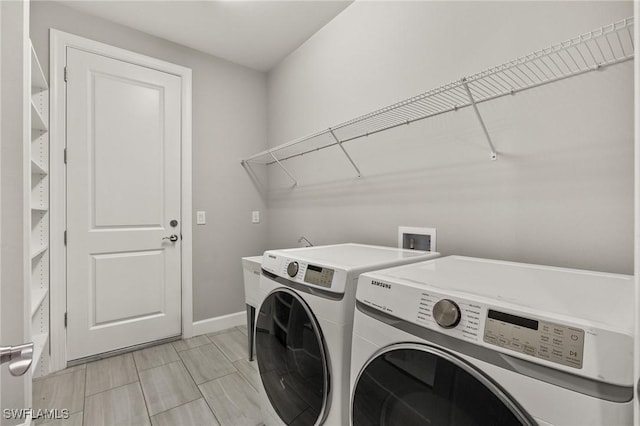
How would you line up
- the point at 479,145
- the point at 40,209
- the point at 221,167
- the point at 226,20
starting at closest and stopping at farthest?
the point at 479,145 → the point at 40,209 → the point at 226,20 → the point at 221,167

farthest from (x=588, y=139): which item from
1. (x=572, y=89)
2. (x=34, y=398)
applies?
(x=34, y=398)

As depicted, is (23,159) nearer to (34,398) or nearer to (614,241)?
(34,398)

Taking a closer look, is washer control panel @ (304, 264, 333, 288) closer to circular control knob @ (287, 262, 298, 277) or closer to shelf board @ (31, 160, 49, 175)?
circular control knob @ (287, 262, 298, 277)

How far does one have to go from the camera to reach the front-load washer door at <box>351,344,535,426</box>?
593 millimetres

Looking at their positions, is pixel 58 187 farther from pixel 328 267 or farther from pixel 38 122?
pixel 328 267

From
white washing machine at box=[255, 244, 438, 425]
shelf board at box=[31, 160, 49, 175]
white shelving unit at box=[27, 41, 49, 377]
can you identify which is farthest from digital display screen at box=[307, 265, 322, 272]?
white shelving unit at box=[27, 41, 49, 377]

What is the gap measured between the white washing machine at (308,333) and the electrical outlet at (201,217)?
1.47 m

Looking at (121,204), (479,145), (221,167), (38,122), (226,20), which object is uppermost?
(226,20)

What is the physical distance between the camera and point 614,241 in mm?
1016

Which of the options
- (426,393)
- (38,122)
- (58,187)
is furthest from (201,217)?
(426,393)

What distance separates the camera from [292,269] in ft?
4.01

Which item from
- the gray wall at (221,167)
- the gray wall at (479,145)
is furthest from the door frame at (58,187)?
the gray wall at (479,145)

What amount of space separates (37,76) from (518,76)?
2653 mm

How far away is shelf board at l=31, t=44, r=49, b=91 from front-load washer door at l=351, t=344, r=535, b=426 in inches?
91.5
